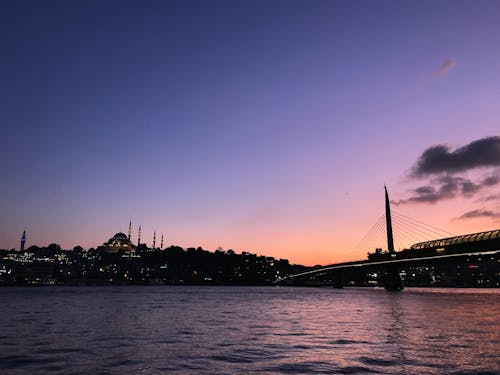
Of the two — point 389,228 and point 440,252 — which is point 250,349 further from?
point 389,228

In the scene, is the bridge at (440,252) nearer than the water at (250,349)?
No

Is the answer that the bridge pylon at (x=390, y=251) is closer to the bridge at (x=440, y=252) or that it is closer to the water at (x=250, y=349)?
the bridge at (x=440, y=252)

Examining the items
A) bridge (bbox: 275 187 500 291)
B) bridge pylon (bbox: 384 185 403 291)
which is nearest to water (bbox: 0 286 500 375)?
bridge (bbox: 275 187 500 291)

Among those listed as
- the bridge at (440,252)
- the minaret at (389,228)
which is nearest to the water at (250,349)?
the bridge at (440,252)

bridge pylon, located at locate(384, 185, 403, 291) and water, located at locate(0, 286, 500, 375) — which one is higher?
bridge pylon, located at locate(384, 185, 403, 291)

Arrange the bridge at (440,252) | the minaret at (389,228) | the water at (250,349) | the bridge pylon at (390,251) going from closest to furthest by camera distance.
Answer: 1. the water at (250,349)
2. the bridge at (440,252)
3. the minaret at (389,228)
4. the bridge pylon at (390,251)

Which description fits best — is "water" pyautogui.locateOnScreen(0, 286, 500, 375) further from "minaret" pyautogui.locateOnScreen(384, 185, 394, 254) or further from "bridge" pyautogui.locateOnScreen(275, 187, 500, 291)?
Answer: "minaret" pyautogui.locateOnScreen(384, 185, 394, 254)

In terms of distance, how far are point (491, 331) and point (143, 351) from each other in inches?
851

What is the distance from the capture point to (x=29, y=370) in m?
15.0

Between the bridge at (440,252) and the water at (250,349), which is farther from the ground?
the bridge at (440,252)

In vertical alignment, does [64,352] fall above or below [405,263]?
below

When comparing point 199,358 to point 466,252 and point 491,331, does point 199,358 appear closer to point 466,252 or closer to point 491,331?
point 491,331

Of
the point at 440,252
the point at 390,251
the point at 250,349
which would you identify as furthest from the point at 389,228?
the point at 250,349

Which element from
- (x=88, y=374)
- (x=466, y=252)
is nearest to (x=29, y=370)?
(x=88, y=374)
